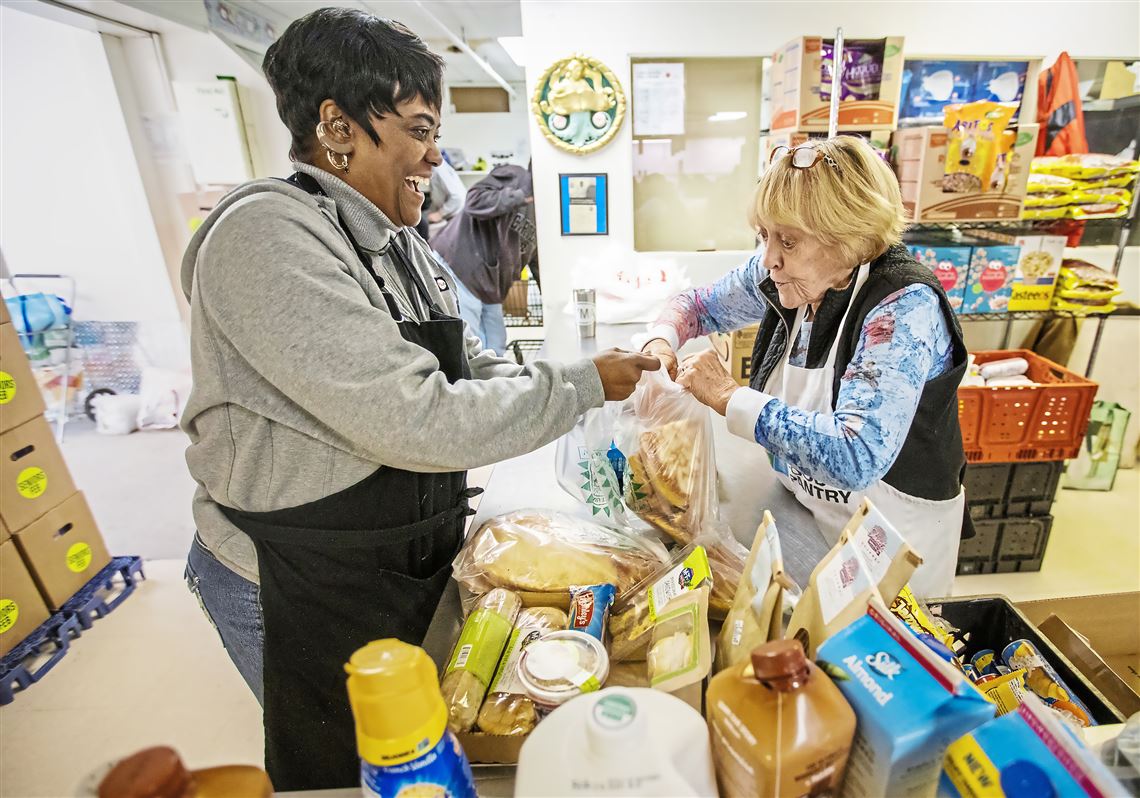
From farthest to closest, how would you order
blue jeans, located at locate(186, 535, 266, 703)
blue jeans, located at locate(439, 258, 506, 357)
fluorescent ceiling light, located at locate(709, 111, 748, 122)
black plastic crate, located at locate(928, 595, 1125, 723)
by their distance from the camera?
blue jeans, located at locate(439, 258, 506, 357) < fluorescent ceiling light, located at locate(709, 111, 748, 122) < blue jeans, located at locate(186, 535, 266, 703) < black plastic crate, located at locate(928, 595, 1125, 723)

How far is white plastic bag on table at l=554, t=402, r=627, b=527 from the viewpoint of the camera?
119 centimetres

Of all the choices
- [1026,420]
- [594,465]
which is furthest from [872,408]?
[1026,420]

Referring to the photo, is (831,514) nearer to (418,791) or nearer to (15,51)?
(418,791)

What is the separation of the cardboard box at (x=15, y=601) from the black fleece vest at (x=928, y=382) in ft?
9.54

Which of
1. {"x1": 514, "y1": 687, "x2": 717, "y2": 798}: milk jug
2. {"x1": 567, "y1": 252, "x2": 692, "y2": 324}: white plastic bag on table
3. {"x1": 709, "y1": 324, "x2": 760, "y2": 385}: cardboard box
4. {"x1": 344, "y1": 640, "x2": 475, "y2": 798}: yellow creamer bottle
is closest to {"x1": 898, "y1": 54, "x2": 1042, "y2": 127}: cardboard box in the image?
{"x1": 709, "y1": 324, "x2": 760, "y2": 385}: cardboard box

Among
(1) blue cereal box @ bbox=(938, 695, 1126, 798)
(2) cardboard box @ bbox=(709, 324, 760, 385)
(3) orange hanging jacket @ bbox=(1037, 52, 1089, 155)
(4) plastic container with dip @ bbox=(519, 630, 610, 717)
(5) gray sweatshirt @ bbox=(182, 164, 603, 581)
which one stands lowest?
(2) cardboard box @ bbox=(709, 324, 760, 385)

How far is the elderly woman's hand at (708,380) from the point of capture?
1.27 meters

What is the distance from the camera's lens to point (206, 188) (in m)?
4.91

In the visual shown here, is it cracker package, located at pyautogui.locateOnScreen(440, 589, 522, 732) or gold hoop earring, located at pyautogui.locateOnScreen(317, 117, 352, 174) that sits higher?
gold hoop earring, located at pyautogui.locateOnScreen(317, 117, 352, 174)

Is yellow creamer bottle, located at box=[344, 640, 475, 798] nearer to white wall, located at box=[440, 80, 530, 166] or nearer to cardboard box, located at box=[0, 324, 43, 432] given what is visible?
cardboard box, located at box=[0, 324, 43, 432]

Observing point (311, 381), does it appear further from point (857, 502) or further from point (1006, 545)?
point (1006, 545)

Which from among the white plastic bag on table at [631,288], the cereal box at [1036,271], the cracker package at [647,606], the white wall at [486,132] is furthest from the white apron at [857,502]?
the white wall at [486,132]

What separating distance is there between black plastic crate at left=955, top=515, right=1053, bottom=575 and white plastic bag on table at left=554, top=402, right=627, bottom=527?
7.36ft

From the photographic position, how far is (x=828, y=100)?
2879 mm
